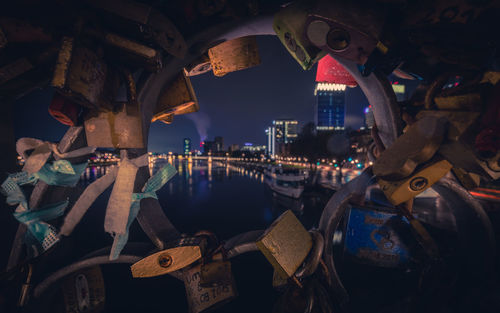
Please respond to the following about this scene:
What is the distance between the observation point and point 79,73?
1.22 m

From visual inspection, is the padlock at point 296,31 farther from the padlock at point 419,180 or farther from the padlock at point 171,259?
the padlock at point 171,259

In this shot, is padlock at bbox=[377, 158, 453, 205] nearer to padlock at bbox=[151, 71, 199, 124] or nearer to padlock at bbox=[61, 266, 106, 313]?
padlock at bbox=[151, 71, 199, 124]

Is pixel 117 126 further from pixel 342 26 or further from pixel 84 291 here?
pixel 84 291

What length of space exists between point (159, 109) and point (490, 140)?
323 centimetres

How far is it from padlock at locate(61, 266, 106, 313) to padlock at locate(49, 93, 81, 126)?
1.97m

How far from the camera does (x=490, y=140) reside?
4.60ft

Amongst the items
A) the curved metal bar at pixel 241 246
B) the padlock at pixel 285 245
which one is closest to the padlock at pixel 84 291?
the curved metal bar at pixel 241 246

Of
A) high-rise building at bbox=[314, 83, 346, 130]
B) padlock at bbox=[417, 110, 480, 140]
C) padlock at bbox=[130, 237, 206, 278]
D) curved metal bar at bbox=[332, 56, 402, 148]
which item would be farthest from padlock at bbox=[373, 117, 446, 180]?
high-rise building at bbox=[314, 83, 346, 130]

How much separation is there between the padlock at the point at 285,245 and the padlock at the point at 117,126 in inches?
58.0

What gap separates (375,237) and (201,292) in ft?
7.55

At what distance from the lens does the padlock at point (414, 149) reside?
1421mm

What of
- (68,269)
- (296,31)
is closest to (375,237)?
(296,31)

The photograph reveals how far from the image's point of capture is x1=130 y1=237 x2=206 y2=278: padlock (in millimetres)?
1608

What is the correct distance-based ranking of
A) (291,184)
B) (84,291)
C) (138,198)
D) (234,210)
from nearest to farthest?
(138,198) → (84,291) → (234,210) → (291,184)
